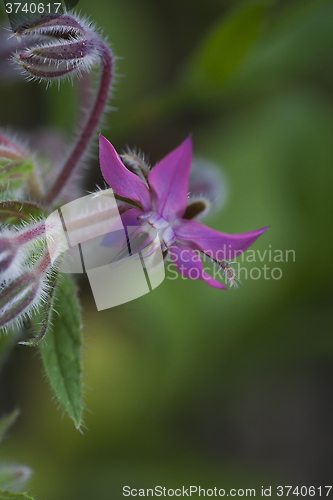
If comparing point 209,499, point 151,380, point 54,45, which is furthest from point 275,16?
point 209,499

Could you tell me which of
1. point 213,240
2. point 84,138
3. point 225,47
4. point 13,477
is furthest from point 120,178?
point 225,47

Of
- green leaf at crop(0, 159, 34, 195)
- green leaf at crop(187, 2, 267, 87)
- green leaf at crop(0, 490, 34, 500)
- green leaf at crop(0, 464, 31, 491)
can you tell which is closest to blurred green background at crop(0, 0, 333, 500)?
green leaf at crop(187, 2, 267, 87)

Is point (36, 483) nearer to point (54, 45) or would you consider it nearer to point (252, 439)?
point (252, 439)

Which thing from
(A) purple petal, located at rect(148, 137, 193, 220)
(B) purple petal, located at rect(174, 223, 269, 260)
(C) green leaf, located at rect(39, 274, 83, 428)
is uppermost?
(A) purple petal, located at rect(148, 137, 193, 220)

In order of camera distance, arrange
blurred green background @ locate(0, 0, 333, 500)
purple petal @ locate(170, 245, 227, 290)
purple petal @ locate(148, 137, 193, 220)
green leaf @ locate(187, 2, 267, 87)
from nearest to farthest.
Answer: purple petal @ locate(148, 137, 193, 220)
purple petal @ locate(170, 245, 227, 290)
green leaf @ locate(187, 2, 267, 87)
blurred green background @ locate(0, 0, 333, 500)

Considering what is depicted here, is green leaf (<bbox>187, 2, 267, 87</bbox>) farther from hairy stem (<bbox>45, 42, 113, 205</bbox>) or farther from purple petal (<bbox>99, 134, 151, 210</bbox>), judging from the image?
purple petal (<bbox>99, 134, 151, 210</bbox>)

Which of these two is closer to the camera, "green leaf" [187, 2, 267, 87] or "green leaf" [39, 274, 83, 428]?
"green leaf" [39, 274, 83, 428]
